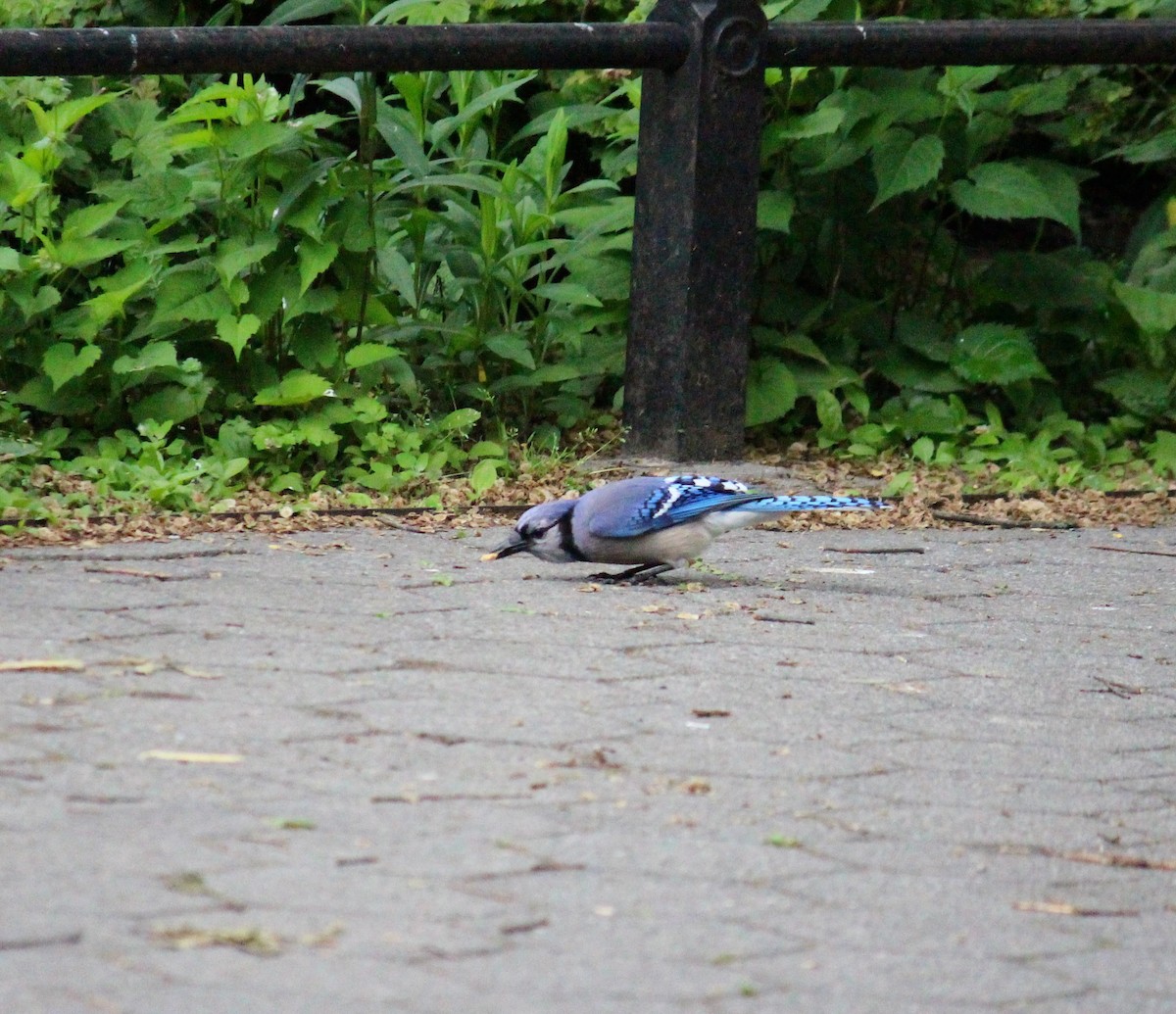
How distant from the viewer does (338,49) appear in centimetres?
590

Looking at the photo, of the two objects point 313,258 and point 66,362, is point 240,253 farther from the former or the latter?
point 66,362

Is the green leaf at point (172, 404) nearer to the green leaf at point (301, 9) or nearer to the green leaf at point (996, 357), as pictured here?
the green leaf at point (301, 9)

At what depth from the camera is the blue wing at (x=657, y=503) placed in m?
4.93

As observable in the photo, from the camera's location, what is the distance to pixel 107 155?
675cm

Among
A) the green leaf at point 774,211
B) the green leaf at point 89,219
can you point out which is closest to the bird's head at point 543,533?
the green leaf at point 89,219

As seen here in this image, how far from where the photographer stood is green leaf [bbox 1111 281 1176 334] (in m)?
7.21

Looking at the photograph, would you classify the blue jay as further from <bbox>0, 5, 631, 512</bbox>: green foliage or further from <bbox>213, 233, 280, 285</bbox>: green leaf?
<bbox>213, 233, 280, 285</bbox>: green leaf

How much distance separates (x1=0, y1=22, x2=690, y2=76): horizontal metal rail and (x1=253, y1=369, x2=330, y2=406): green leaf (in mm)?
991

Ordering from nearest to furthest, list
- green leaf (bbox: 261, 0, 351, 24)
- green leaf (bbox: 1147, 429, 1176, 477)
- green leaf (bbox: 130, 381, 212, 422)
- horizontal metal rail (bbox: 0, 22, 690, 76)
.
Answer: horizontal metal rail (bbox: 0, 22, 690, 76), green leaf (bbox: 130, 381, 212, 422), green leaf (bbox: 261, 0, 351, 24), green leaf (bbox: 1147, 429, 1176, 477)

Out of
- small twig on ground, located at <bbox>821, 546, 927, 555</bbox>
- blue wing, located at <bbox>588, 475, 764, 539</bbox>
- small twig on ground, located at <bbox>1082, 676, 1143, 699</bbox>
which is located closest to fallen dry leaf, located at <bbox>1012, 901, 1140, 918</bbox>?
small twig on ground, located at <bbox>1082, 676, 1143, 699</bbox>

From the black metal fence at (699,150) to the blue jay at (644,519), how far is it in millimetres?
1333

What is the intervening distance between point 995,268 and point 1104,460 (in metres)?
0.97

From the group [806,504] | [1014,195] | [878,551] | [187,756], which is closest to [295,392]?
[806,504]

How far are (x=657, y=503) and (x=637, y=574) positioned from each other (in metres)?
0.37
